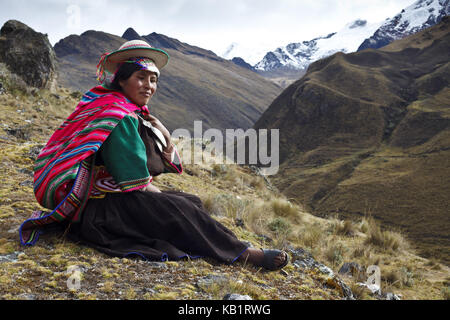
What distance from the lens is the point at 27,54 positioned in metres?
9.77

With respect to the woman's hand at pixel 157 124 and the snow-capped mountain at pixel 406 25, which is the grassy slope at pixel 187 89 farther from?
the snow-capped mountain at pixel 406 25

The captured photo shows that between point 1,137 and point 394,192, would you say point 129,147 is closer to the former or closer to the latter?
point 1,137

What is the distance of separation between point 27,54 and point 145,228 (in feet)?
33.0

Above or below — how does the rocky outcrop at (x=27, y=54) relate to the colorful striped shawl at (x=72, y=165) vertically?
above

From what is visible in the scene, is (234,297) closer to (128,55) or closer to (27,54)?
(128,55)

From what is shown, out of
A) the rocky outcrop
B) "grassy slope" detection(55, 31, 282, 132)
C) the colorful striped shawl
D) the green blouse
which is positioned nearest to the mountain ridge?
the green blouse

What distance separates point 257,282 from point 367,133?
22620mm

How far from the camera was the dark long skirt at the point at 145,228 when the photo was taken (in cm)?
223

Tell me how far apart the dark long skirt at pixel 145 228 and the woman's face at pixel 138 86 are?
737 mm

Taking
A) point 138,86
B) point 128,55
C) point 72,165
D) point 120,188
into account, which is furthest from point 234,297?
point 128,55

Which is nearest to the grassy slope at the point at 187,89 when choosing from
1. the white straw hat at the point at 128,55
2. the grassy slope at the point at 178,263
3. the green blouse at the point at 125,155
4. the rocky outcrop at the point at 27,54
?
the rocky outcrop at the point at 27,54

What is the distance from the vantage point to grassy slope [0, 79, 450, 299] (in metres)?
1.76

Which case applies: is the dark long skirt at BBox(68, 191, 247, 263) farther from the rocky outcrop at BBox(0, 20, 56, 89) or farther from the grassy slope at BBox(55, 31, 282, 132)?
the grassy slope at BBox(55, 31, 282, 132)

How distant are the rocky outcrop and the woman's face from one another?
8.96m
